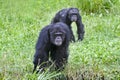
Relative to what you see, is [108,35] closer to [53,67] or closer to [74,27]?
[74,27]

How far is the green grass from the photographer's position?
5.90 meters

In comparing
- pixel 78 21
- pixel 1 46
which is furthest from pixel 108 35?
pixel 1 46

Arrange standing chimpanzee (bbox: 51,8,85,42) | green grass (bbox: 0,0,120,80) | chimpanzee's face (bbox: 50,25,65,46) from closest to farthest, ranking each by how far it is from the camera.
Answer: chimpanzee's face (bbox: 50,25,65,46) < green grass (bbox: 0,0,120,80) < standing chimpanzee (bbox: 51,8,85,42)

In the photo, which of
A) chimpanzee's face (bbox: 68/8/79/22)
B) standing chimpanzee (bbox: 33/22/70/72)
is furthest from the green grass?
chimpanzee's face (bbox: 68/8/79/22)

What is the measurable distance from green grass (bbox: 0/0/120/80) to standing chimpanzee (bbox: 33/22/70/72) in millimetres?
202

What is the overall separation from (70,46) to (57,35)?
1662mm

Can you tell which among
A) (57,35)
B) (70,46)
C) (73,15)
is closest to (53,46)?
(57,35)

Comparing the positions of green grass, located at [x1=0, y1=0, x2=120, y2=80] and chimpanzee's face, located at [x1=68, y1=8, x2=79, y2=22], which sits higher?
chimpanzee's face, located at [x1=68, y1=8, x2=79, y2=22]

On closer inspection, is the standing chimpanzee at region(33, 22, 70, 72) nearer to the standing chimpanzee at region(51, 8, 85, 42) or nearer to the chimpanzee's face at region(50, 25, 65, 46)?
the chimpanzee's face at region(50, 25, 65, 46)

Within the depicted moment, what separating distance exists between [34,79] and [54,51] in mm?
735

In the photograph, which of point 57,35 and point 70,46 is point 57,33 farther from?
point 70,46

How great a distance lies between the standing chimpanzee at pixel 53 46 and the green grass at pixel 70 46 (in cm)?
20

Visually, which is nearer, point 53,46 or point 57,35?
point 57,35

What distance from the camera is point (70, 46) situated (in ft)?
24.0
